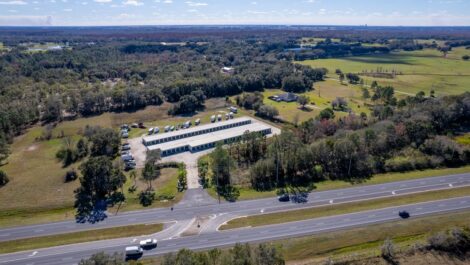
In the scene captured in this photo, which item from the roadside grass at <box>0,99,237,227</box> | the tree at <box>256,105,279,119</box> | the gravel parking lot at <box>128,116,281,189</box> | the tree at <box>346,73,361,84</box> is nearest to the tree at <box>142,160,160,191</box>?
the roadside grass at <box>0,99,237,227</box>

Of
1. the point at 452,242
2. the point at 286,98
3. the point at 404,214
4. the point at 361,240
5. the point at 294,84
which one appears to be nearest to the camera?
the point at 452,242

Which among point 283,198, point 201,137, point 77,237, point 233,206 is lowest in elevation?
point 77,237

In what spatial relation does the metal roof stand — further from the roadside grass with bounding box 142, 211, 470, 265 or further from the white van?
the roadside grass with bounding box 142, 211, 470, 265

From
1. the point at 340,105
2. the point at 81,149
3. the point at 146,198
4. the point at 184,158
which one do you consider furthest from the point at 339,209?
the point at 340,105

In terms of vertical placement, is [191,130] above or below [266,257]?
above

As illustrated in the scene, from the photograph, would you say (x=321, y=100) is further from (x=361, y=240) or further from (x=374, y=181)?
(x=361, y=240)

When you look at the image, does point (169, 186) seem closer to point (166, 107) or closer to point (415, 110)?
point (166, 107)

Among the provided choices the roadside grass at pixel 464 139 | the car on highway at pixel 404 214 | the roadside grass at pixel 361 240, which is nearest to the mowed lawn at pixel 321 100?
the roadside grass at pixel 464 139

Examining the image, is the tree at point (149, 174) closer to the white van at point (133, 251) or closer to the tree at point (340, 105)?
the white van at point (133, 251)
